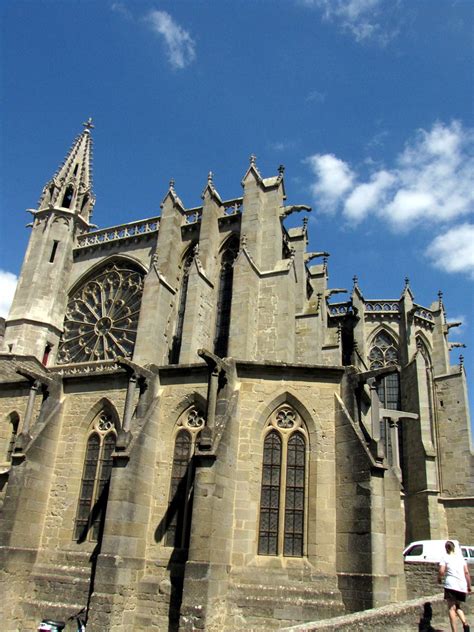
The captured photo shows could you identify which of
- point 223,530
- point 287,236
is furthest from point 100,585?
point 287,236

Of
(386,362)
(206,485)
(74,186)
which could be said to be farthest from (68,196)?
(206,485)

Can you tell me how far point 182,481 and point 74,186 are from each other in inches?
747

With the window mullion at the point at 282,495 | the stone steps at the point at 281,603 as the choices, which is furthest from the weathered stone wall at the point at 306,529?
the window mullion at the point at 282,495

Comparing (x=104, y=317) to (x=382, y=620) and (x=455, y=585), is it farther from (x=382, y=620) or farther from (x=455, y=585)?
(x=455, y=585)

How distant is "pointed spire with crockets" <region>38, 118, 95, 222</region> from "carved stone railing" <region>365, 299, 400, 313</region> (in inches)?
580

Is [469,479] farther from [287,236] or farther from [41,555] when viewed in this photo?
[41,555]

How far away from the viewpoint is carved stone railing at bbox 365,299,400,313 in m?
26.8

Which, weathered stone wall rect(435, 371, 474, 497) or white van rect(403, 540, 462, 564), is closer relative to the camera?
white van rect(403, 540, 462, 564)

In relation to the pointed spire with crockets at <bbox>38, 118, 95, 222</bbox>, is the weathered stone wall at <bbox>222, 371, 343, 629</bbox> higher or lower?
lower

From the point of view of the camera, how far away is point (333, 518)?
33.2 ft

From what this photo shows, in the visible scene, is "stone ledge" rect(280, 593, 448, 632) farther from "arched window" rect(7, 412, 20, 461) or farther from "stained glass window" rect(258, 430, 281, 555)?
"arched window" rect(7, 412, 20, 461)

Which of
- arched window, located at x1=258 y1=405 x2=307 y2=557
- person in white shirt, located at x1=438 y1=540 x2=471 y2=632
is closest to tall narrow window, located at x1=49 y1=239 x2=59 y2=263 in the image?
arched window, located at x1=258 y1=405 x2=307 y2=557

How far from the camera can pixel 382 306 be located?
88.7 ft

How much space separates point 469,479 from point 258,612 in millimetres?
15108
